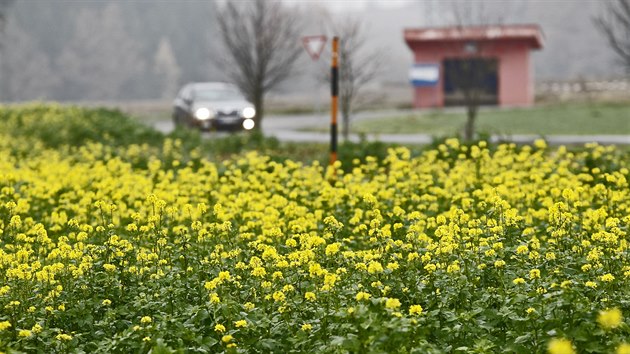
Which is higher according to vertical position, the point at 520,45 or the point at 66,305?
the point at 520,45

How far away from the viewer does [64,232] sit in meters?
8.58

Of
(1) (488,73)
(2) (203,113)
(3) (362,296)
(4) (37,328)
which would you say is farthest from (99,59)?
(3) (362,296)

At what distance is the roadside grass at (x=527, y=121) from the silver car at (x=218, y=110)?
3.31m

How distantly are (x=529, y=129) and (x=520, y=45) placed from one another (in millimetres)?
13471

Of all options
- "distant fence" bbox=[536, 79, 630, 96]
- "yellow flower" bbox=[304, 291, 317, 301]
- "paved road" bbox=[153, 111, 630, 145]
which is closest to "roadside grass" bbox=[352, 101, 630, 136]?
"paved road" bbox=[153, 111, 630, 145]

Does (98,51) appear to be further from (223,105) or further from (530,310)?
(530,310)

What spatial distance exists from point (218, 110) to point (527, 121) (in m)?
10.8

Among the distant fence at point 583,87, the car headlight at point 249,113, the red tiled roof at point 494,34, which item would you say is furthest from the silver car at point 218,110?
the distant fence at point 583,87

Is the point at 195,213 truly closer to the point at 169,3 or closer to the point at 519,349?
the point at 519,349

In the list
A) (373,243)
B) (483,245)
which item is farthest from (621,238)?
(373,243)

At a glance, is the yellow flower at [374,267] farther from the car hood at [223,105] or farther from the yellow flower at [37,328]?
the car hood at [223,105]

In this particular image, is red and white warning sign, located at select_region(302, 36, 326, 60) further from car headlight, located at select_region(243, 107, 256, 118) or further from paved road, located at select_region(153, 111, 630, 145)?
car headlight, located at select_region(243, 107, 256, 118)

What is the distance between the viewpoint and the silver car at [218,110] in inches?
931

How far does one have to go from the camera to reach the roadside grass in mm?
24609
